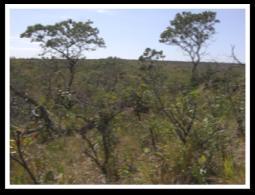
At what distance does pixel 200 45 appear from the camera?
10.2 metres

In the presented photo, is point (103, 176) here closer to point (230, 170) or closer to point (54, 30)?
point (230, 170)

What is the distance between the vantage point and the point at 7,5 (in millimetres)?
2971

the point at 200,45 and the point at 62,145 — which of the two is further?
the point at 200,45

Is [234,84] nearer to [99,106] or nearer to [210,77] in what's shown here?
[99,106]

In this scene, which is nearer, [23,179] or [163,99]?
[23,179]

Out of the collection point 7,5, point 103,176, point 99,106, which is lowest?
point 103,176

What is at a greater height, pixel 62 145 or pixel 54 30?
pixel 54 30

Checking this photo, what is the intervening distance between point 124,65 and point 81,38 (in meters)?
2.08

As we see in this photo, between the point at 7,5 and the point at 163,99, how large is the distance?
9.32 ft

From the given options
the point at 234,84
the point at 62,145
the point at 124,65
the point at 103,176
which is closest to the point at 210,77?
the point at 124,65

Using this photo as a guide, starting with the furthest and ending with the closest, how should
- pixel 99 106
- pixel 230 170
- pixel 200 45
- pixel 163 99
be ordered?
pixel 200 45 → pixel 163 99 → pixel 99 106 → pixel 230 170

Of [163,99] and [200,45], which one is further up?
[200,45]

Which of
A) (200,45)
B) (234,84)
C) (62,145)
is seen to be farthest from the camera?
(200,45)

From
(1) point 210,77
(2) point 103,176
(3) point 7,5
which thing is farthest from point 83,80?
(3) point 7,5
